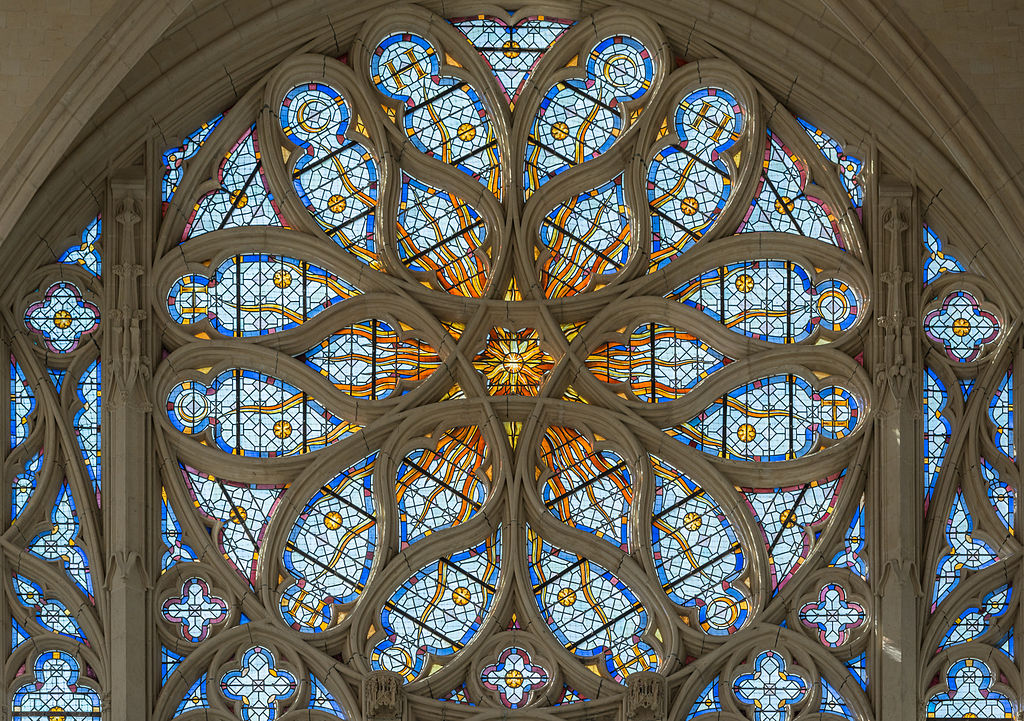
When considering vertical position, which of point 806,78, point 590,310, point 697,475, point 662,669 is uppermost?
point 806,78

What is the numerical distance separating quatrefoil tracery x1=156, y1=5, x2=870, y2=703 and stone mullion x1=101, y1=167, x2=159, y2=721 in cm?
25

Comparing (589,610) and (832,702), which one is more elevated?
(589,610)

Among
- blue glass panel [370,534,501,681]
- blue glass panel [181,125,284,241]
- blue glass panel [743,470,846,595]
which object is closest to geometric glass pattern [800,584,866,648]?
blue glass panel [743,470,846,595]

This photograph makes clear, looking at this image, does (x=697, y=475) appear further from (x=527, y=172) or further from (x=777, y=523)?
(x=527, y=172)

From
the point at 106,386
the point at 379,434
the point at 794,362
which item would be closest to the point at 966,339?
the point at 794,362

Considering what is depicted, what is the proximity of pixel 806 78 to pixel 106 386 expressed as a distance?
17.3 feet

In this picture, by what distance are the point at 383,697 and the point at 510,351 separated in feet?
8.66

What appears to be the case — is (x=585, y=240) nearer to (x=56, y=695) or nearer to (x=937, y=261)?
(x=937, y=261)

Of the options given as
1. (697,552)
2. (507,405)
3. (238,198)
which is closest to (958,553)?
(697,552)

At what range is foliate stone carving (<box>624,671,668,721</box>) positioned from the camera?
18.0m

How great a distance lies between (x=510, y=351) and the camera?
19.1 metres

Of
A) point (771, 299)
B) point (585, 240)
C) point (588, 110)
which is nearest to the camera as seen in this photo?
point (771, 299)

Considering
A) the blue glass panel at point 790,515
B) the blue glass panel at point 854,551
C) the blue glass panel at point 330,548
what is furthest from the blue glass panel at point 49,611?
the blue glass panel at point 854,551

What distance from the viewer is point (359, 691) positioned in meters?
18.2
